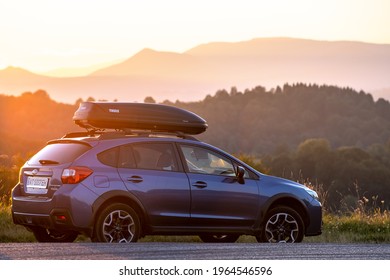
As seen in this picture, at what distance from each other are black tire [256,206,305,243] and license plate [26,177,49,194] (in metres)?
3.39

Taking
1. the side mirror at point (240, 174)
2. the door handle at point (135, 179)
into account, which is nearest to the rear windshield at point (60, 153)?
the door handle at point (135, 179)

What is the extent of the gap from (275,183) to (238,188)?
67cm

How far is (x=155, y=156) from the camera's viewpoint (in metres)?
13.9

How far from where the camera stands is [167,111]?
1448cm

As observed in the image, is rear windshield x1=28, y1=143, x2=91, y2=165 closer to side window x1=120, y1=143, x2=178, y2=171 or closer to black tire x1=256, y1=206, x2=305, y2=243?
side window x1=120, y1=143, x2=178, y2=171

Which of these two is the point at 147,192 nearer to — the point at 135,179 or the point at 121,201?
the point at 135,179

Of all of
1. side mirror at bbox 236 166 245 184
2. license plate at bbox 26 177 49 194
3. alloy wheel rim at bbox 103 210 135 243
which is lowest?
alloy wheel rim at bbox 103 210 135 243

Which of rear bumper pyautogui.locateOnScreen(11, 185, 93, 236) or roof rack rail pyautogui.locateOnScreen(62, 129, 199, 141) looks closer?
rear bumper pyautogui.locateOnScreen(11, 185, 93, 236)

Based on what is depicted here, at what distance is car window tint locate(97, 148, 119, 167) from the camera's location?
1339 cm

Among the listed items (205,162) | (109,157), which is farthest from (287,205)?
(109,157)

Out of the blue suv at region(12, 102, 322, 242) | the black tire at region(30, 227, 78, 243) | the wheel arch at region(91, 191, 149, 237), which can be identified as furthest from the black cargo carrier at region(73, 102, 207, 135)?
the black tire at region(30, 227, 78, 243)

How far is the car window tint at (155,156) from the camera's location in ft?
45.0
